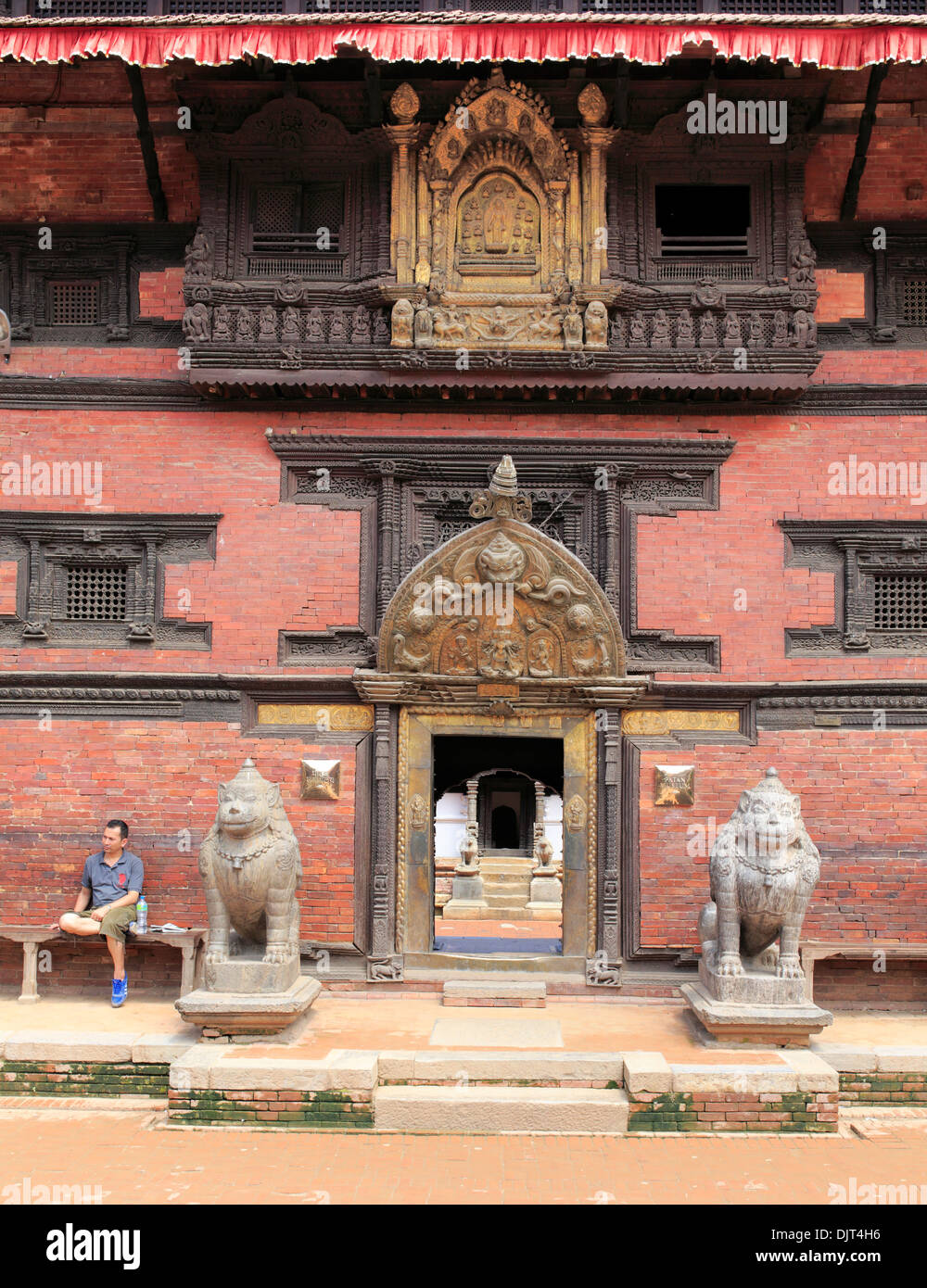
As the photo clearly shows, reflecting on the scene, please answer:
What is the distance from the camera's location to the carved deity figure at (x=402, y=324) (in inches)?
398

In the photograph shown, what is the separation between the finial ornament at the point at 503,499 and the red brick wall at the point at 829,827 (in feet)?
8.19

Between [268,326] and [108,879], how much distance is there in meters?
5.15

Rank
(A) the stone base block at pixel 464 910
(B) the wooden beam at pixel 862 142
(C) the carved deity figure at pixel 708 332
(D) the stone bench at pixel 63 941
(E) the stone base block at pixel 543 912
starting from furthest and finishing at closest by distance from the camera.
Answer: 1. (E) the stone base block at pixel 543 912
2. (A) the stone base block at pixel 464 910
3. (C) the carved deity figure at pixel 708 332
4. (B) the wooden beam at pixel 862 142
5. (D) the stone bench at pixel 63 941

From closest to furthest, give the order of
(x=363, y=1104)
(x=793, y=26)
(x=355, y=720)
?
(x=363, y=1104), (x=793, y=26), (x=355, y=720)

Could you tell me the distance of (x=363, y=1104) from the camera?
730 centimetres

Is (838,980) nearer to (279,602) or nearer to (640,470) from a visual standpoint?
(640,470)

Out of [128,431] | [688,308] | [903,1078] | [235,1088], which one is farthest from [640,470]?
[235,1088]

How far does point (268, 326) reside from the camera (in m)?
10.3

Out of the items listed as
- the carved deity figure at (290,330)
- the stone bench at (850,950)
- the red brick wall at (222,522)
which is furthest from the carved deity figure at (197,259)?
the stone bench at (850,950)

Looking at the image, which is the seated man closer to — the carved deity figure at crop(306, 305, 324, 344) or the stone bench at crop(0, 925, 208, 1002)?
the stone bench at crop(0, 925, 208, 1002)

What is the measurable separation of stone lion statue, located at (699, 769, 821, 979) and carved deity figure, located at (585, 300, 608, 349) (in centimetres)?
436

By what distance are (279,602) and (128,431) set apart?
85.6 inches

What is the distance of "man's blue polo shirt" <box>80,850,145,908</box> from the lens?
31.3ft

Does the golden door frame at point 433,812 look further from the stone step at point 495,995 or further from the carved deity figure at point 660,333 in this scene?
the carved deity figure at point 660,333
